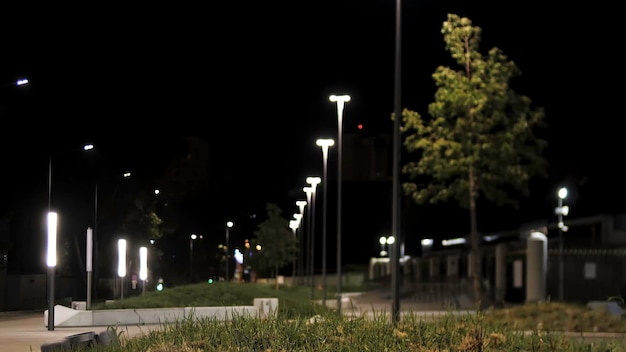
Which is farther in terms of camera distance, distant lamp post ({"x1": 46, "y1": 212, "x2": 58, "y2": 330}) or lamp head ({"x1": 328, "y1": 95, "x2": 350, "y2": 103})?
lamp head ({"x1": 328, "y1": 95, "x2": 350, "y2": 103})

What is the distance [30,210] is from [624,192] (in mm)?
41552

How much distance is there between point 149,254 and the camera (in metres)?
79.0

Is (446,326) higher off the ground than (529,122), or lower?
lower

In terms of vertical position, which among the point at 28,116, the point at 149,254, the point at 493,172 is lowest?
the point at 149,254

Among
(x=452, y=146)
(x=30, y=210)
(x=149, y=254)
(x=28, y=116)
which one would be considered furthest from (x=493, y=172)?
(x=149, y=254)

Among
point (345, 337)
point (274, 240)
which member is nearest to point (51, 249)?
point (345, 337)

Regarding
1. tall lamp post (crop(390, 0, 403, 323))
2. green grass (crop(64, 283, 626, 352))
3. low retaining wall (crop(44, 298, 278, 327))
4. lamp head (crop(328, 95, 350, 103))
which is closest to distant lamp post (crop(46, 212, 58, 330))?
low retaining wall (crop(44, 298, 278, 327))

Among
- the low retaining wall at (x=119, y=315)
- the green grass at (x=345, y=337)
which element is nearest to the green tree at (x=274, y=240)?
the low retaining wall at (x=119, y=315)

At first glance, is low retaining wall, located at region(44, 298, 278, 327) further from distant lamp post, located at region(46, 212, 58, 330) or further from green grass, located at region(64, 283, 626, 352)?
green grass, located at region(64, 283, 626, 352)

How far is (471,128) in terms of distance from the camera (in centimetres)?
3909

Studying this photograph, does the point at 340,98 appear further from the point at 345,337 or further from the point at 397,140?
the point at 345,337

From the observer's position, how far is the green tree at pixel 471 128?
38812 millimetres

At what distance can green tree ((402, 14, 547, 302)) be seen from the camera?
127 ft

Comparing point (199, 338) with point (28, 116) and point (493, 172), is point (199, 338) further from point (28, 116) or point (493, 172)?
point (28, 116)
